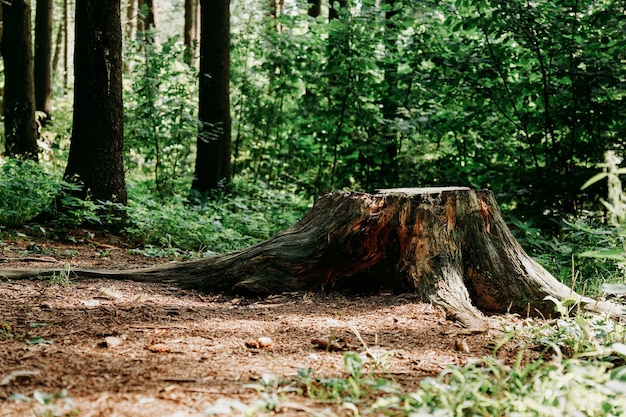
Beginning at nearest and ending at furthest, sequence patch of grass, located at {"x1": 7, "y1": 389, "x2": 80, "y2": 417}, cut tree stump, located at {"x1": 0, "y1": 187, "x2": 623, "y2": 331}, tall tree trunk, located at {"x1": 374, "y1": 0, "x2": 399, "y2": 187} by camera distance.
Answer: patch of grass, located at {"x1": 7, "y1": 389, "x2": 80, "y2": 417}, cut tree stump, located at {"x1": 0, "y1": 187, "x2": 623, "y2": 331}, tall tree trunk, located at {"x1": 374, "y1": 0, "x2": 399, "y2": 187}

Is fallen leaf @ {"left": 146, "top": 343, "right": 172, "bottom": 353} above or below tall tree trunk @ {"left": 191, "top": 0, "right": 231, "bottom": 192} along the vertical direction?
below

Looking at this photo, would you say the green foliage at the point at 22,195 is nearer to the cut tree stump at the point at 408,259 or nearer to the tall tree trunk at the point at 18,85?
the cut tree stump at the point at 408,259

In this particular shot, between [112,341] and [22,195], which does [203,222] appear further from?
[112,341]

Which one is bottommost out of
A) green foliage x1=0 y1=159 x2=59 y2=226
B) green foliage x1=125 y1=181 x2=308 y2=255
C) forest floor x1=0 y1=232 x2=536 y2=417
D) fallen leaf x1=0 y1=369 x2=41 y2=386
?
forest floor x1=0 y1=232 x2=536 y2=417

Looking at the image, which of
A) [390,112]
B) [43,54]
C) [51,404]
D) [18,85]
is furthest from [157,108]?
[51,404]

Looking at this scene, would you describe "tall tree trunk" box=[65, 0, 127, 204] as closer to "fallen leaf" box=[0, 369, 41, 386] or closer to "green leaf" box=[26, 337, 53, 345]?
"green leaf" box=[26, 337, 53, 345]

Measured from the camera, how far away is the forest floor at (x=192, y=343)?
2326 millimetres

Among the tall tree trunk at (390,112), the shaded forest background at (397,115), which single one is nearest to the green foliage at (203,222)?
the shaded forest background at (397,115)

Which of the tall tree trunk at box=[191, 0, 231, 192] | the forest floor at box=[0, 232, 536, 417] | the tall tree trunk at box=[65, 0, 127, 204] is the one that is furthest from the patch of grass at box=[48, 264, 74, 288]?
the tall tree trunk at box=[191, 0, 231, 192]

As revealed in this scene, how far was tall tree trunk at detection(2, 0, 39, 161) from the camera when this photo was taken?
10398 mm

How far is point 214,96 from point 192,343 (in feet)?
25.6

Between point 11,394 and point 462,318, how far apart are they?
2661mm

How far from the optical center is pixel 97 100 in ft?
22.6

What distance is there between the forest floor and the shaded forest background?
2986 mm
